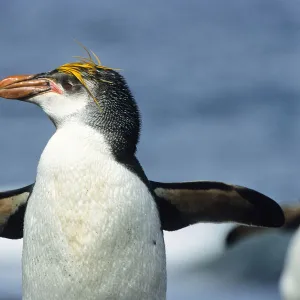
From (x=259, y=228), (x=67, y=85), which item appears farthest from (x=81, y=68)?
(x=259, y=228)

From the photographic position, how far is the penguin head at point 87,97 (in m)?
4.14

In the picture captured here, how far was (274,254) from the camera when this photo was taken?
896 centimetres

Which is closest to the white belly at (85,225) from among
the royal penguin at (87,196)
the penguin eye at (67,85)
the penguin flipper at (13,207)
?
the royal penguin at (87,196)

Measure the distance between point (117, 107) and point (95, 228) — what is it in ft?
1.50

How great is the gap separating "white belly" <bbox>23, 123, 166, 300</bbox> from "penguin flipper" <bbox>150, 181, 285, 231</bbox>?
44cm

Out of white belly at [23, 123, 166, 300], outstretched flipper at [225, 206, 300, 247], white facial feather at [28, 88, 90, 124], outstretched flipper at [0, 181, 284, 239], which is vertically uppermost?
outstretched flipper at [225, 206, 300, 247]

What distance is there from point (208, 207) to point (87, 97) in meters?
0.86

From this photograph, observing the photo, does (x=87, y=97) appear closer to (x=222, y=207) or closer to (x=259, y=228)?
(x=222, y=207)

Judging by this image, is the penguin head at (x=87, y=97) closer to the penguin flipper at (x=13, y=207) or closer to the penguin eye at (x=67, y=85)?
the penguin eye at (x=67, y=85)

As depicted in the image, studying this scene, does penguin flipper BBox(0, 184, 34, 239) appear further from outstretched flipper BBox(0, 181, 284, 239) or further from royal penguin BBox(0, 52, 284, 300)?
royal penguin BBox(0, 52, 284, 300)

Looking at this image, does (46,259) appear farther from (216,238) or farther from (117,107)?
(216,238)

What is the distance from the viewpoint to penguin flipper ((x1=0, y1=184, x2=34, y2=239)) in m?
4.54

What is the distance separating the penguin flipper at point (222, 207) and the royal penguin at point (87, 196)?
40 centimetres

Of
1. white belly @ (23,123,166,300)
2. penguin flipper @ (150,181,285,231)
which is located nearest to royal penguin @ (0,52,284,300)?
white belly @ (23,123,166,300)
